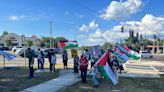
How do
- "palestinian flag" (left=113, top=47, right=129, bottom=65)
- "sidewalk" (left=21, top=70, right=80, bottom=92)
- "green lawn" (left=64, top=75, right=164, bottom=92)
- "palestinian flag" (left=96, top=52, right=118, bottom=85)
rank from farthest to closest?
"palestinian flag" (left=113, top=47, right=129, bottom=65)
"palestinian flag" (left=96, top=52, right=118, bottom=85)
"green lawn" (left=64, top=75, right=164, bottom=92)
"sidewalk" (left=21, top=70, right=80, bottom=92)

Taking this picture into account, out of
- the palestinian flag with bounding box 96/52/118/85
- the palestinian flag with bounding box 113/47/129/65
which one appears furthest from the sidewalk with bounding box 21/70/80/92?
the palestinian flag with bounding box 113/47/129/65

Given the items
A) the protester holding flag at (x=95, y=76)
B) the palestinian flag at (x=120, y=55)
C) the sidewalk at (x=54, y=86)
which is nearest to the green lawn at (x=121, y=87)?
the protester holding flag at (x=95, y=76)

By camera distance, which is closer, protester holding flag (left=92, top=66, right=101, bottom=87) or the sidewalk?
the sidewalk

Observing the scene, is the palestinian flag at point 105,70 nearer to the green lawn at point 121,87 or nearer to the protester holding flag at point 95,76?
the protester holding flag at point 95,76

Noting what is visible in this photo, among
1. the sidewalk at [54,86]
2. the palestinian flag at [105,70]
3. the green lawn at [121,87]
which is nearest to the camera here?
the sidewalk at [54,86]

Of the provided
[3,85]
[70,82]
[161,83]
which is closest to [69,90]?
[70,82]

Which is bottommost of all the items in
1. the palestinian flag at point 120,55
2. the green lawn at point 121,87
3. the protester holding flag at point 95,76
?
the green lawn at point 121,87

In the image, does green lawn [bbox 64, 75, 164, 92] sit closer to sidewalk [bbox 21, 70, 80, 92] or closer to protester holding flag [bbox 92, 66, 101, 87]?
protester holding flag [bbox 92, 66, 101, 87]

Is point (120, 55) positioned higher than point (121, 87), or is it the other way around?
point (120, 55)

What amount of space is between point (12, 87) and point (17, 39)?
11202cm

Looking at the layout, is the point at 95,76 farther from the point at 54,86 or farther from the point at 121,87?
the point at 54,86

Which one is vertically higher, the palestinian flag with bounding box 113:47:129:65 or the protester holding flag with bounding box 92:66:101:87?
the palestinian flag with bounding box 113:47:129:65

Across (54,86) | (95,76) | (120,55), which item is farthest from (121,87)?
(54,86)

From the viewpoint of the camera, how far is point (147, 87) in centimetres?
1531
